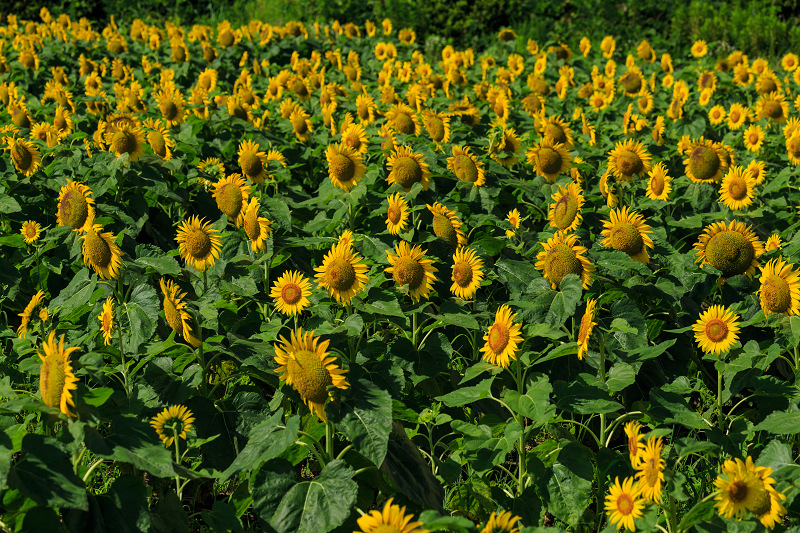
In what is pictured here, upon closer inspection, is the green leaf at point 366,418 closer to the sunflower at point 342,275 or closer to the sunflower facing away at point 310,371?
the sunflower facing away at point 310,371

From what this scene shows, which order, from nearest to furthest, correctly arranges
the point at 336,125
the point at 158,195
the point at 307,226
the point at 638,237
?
the point at 638,237
the point at 307,226
the point at 158,195
the point at 336,125

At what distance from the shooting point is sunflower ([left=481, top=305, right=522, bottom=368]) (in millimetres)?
2969

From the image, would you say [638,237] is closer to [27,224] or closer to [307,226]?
[307,226]

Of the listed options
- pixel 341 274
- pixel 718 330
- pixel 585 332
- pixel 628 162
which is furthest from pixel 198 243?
pixel 628 162

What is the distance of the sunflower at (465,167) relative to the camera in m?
4.69

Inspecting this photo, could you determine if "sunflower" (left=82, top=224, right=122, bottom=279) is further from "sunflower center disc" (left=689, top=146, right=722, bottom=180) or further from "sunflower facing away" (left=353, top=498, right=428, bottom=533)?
"sunflower center disc" (left=689, top=146, right=722, bottom=180)

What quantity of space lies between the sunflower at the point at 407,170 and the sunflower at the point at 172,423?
6.65 ft

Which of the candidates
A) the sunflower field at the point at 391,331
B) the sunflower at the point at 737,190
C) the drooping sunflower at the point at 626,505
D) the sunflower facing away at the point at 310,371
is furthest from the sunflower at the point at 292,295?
the sunflower at the point at 737,190

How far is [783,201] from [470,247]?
8.30ft

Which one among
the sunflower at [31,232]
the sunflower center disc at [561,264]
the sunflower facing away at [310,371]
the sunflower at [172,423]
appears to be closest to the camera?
the sunflower facing away at [310,371]

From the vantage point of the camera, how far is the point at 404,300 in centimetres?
391

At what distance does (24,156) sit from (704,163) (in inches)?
169

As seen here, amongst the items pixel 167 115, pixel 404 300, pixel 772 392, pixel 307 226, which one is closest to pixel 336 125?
pixel 167 115

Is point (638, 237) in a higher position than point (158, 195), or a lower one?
higher
